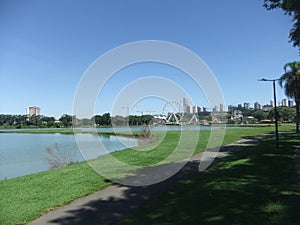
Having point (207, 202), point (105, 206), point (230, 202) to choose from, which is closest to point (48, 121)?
point (105, 206)

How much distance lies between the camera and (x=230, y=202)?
5652 millimetres

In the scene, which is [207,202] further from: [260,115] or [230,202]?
[260,115]

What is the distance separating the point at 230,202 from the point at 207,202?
45cm

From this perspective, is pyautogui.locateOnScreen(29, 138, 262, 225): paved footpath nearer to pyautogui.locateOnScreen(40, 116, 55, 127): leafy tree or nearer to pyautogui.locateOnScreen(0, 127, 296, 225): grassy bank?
pyautogui.locateOnScreen(0, 127, 296, 225): grassy bank

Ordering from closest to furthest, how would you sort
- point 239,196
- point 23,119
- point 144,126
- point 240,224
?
point 240,224, point 239,196, point 144,126, point 23,119

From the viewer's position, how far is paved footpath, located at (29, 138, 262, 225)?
5375mm

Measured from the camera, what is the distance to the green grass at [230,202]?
4.76m

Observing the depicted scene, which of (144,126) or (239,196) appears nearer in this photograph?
(239,196)

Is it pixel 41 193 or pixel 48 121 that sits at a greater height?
pixel 48 121

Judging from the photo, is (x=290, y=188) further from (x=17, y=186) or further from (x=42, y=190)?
(x=17, y=186)

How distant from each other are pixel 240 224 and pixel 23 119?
310ft

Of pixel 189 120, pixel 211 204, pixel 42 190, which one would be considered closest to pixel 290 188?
pixel 211 204

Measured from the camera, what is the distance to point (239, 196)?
6.02 meters

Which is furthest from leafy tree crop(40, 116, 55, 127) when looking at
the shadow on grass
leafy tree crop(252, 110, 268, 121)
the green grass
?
the green grass
